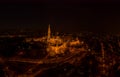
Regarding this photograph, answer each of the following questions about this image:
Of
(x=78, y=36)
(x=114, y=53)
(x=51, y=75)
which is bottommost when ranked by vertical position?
(x=51, y=75)

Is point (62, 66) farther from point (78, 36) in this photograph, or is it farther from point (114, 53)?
point (78, 36)

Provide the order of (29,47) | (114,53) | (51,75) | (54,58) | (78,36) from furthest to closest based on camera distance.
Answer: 1. (78,36)
2. (29,47)
3. (114,53)
4. (54,58)
5. (51,75)

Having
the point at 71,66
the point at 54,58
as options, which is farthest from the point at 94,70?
the point at 54,58

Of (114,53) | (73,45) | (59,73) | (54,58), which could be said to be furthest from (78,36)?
(59,73)

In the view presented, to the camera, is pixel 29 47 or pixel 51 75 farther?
pixel 29 47

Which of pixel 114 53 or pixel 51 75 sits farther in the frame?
pixel 114 53

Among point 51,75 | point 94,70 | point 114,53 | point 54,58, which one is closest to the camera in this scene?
point 51,75

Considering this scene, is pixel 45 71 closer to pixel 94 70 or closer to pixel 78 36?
pixel 94 70

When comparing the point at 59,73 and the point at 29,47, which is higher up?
the point at 29,47

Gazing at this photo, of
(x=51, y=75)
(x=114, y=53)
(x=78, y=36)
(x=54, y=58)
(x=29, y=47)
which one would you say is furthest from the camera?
(x=78, y=36)
